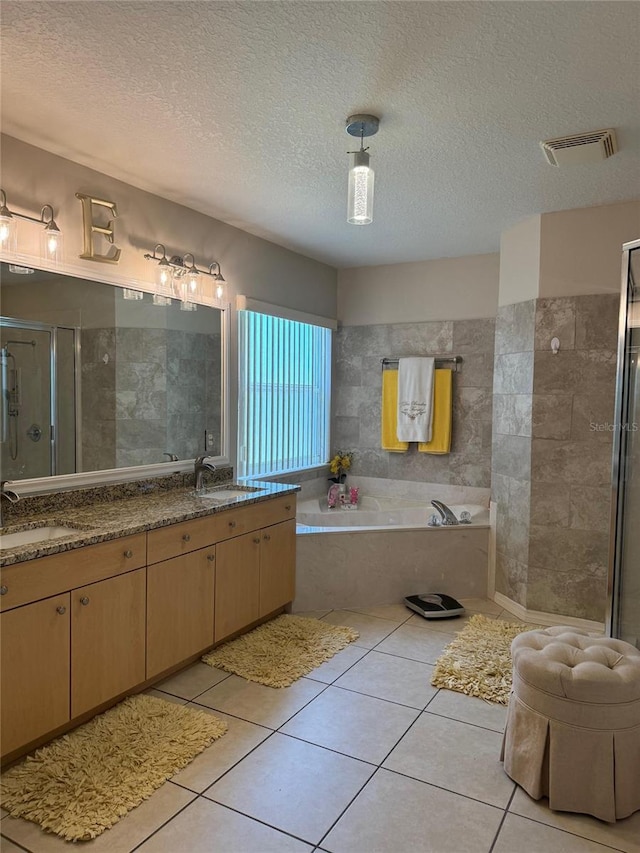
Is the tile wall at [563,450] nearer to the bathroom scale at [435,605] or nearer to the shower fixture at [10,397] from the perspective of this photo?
the bathroom scale at [435,605]

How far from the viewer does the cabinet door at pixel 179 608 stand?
104 inches

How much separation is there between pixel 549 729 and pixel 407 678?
1.01 metres

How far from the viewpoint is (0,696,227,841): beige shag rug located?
1.89 meters

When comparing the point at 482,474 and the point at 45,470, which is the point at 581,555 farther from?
the point at 45,470

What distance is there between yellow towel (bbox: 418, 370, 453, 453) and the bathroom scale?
1.26 meters

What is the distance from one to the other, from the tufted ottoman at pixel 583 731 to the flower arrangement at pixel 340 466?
10.2 ft

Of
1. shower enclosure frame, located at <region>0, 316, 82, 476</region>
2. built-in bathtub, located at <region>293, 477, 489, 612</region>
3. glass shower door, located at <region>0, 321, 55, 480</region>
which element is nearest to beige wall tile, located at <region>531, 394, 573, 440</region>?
built-in bathtub, located at <region>293, 477, 489, 612</region>

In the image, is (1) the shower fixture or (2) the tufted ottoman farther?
(1) the shower fixture

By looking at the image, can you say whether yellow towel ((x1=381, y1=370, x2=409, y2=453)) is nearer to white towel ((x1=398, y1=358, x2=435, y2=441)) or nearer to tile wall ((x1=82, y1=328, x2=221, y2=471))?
white towel ((x1=398, y1=358, x2=435, y2=441))

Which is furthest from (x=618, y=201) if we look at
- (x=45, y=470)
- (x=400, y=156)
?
(x=45, y=470)

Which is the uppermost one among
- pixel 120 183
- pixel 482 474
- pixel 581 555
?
pixel 120 183

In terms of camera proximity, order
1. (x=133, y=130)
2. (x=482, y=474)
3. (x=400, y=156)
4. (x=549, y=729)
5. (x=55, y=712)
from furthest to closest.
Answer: (x=482, y=474)
(x=400, y=156)
(x=133, y=130)
(x=55, y=712)
(x=549, y=729)

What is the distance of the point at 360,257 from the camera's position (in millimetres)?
4703

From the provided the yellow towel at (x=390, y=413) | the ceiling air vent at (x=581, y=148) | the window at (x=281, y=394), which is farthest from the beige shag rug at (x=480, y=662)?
the ceiling air vent at (x=581, y=148)
